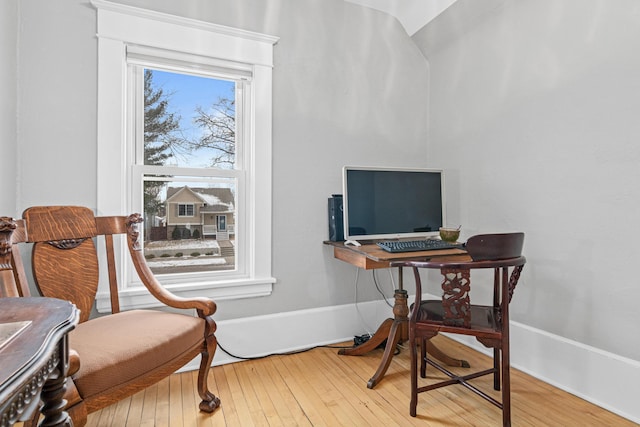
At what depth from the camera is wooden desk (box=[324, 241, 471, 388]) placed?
6.21 feet

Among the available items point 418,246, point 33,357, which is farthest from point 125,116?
point 418,246

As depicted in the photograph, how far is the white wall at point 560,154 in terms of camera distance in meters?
1.70

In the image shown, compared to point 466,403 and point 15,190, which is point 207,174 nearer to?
point 15,190

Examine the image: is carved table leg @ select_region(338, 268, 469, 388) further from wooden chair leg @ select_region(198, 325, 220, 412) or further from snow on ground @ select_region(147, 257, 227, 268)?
snow on ground @ select_region(147, 257, 227, 268)

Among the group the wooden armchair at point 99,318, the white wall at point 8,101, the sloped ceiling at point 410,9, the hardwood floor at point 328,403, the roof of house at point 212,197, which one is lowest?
the hardwood floor at point 328,403

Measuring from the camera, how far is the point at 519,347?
2.17m

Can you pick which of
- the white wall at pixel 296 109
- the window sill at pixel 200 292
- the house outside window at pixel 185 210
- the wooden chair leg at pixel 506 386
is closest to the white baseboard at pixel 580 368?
the wooden chair leg at pixel 506 386

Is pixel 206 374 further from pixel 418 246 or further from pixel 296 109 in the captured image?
pixel 296 109

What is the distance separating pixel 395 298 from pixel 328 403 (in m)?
0.73

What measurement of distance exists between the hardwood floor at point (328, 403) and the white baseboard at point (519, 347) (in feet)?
0.24

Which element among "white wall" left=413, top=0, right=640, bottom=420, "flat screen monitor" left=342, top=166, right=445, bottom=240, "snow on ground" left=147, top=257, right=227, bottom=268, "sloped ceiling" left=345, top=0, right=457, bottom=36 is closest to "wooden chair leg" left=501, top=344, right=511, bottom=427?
"white wall" left=413, top=0, right=640, bottom=420

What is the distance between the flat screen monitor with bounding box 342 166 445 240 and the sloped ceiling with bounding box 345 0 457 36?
117cm

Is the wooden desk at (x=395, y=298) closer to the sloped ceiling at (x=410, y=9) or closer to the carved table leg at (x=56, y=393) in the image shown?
the carved table leg at (x=56, y=393)

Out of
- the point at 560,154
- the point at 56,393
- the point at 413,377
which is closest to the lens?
the point at 56,393
